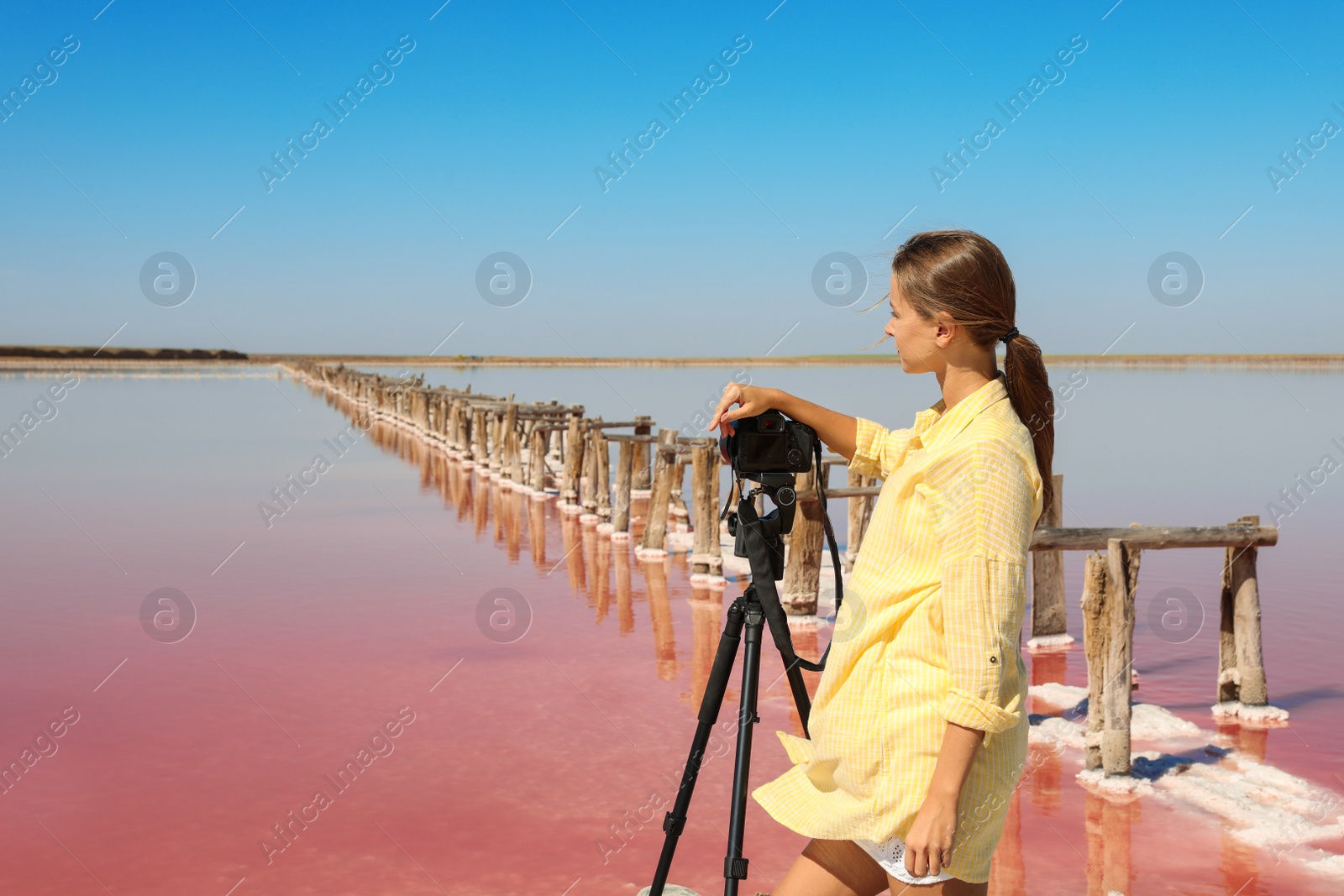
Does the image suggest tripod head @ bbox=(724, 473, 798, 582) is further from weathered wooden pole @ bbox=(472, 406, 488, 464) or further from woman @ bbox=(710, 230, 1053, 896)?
weathered wooden pole @ bbox=(472, 406, 488, 464)

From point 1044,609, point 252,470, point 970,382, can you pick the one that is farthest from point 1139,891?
point 252,470

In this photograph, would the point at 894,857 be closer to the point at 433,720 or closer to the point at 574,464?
the point at 433,720

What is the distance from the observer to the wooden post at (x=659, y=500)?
11.0 metres

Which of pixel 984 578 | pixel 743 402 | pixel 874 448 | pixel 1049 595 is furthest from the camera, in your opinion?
pixel 1049 595

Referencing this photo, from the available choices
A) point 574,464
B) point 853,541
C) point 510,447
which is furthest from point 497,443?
point 853,541

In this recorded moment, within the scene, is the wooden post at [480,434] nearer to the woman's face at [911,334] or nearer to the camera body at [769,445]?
the camera body at [769,445]

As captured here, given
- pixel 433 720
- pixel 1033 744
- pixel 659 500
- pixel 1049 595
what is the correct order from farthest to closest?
pixel 659 500, pixel 1049 595, pixel 433 720, pixel 1033 744

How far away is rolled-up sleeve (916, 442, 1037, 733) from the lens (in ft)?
5.43

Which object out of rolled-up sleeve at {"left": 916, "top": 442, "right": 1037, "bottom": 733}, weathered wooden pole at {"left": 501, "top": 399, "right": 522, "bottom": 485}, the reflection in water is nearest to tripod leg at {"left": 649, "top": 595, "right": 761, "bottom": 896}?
rolled-up sleeve at {"left": 916, "top": 442, "right": 1037, "bottom": 733}

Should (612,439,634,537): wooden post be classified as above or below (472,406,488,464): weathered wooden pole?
below

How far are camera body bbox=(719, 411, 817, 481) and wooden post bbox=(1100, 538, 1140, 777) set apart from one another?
11.2 ft

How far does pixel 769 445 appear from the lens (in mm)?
2174

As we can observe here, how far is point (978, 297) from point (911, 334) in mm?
129

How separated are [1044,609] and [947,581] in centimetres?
668
